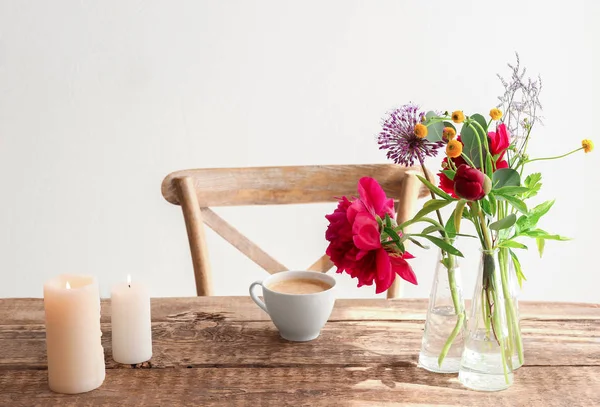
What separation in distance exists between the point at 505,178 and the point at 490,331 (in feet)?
0.59

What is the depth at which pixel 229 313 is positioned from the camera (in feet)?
3.45

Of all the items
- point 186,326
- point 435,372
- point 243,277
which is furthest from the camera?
point 243,277

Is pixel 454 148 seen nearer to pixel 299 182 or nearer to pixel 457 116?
pixel 457 116

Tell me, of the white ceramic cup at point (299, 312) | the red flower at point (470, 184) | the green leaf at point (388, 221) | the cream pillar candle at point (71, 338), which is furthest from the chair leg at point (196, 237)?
the red flower at point (470, 184)

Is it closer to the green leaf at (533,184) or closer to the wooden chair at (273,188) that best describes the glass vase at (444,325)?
the green leaf at (533,184)

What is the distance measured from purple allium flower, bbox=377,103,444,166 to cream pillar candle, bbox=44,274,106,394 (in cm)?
38

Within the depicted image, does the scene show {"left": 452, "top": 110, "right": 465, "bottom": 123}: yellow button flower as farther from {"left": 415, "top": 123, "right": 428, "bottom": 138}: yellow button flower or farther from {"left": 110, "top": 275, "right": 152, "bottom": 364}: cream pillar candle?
{"left": 110, "top": 275, "right": 152, "bottom": 364}: cream pillar candle

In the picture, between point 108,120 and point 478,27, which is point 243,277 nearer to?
Result: point 108,120

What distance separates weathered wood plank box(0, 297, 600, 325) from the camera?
1038 millimetres

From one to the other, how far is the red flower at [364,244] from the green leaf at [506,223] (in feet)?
0.34

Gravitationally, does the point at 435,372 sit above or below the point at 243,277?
above

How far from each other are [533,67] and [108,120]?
4.23ft

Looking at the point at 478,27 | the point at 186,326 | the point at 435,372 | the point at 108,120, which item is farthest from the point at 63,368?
the point at 478,27

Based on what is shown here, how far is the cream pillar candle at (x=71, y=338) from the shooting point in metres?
0.79
